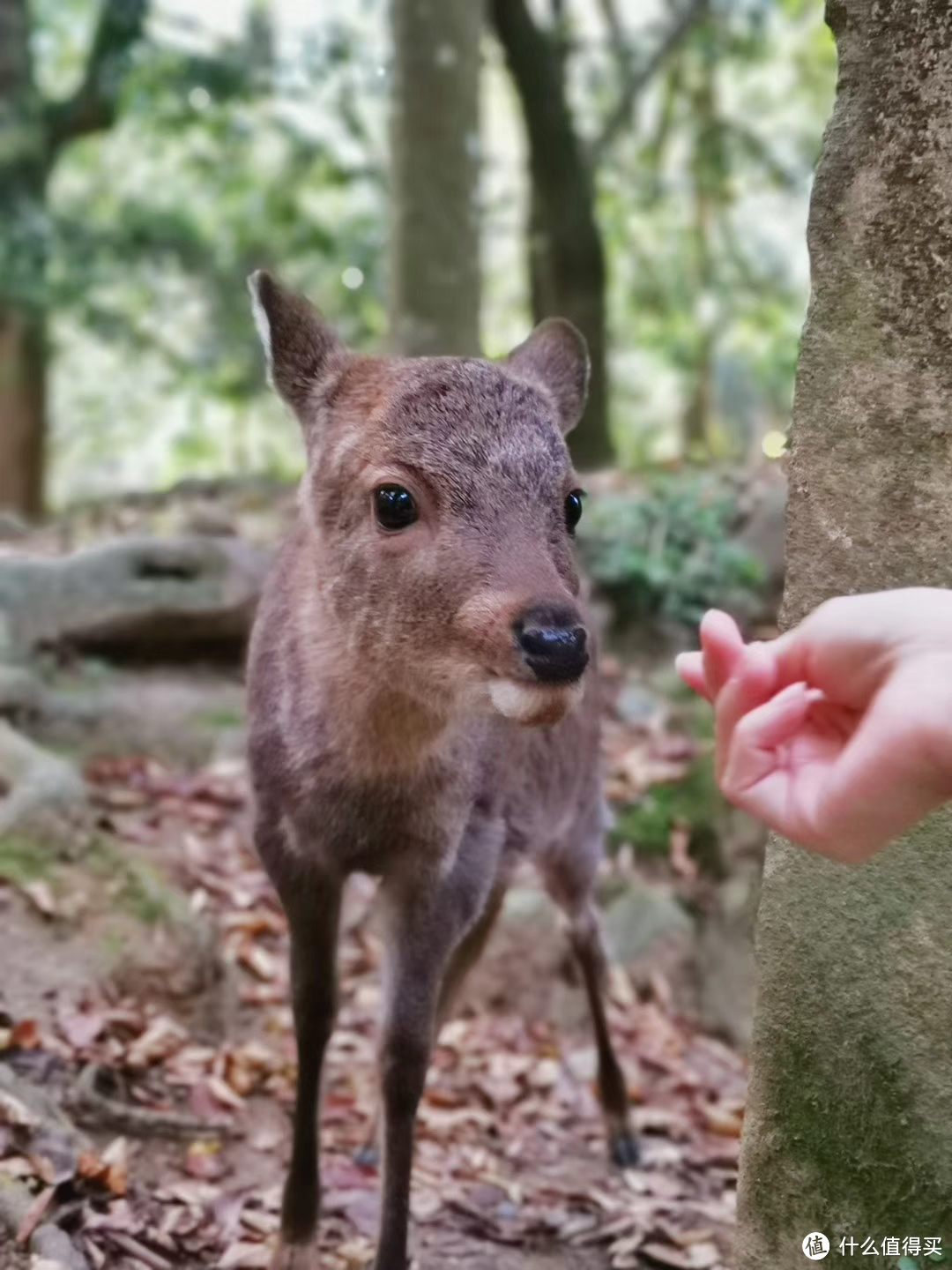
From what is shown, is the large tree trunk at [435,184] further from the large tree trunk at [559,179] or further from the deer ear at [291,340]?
the deer ear at [291,340]

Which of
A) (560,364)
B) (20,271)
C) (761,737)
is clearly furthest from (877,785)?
(20,271)

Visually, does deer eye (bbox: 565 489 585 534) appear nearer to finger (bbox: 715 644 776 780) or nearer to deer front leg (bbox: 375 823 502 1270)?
deer front leg (bbox: 375 823 502 1270)

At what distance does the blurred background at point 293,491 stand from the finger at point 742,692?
1.91 metres

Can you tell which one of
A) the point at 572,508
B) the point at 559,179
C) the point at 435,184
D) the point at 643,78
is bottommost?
the point at 572,508

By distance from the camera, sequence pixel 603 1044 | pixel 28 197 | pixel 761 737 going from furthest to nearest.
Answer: pixel 28 197, pixel 603 1044, pixel 761 737

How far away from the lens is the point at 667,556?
772 cm

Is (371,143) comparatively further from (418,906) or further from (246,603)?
(418,906)

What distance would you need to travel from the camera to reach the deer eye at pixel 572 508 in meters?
3.06

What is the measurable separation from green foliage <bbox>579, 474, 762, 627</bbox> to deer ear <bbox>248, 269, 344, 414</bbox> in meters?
4.37

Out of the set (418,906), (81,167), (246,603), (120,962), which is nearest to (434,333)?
(246,603)

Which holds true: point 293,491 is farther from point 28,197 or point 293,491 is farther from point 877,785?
point 877,785

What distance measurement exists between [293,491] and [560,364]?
6.30 meters

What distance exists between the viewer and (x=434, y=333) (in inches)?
310

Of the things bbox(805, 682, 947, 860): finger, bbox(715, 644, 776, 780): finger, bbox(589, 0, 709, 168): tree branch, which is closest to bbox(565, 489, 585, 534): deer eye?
bbox(715, 644, 776, 780): finger
